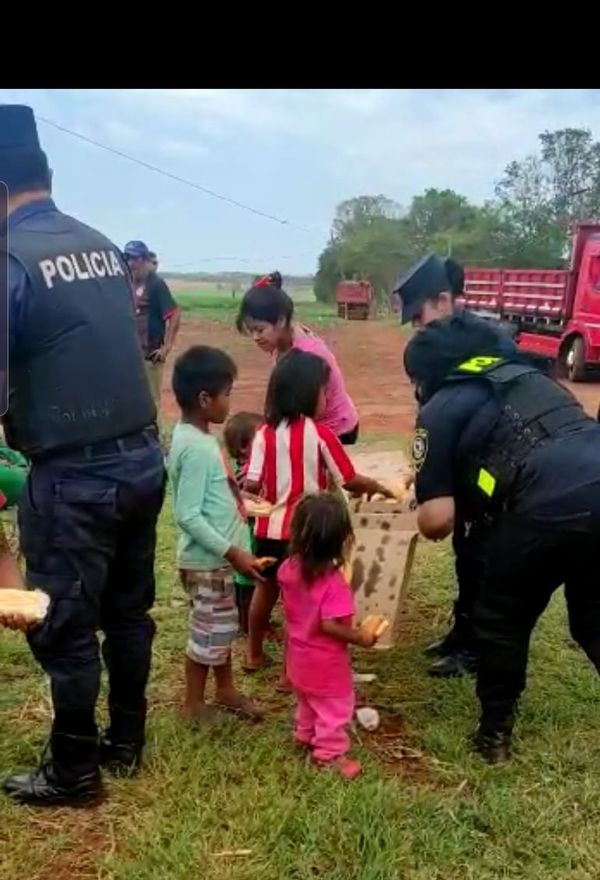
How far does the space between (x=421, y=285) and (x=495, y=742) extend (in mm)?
1489

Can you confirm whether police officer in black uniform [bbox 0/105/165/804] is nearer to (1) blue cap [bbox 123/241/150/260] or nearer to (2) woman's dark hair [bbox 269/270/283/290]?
(2) woman's dark hair [bbox 269/270/283/290]

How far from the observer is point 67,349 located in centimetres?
264

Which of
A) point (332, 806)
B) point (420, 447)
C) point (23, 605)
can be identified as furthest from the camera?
point (420, 447)

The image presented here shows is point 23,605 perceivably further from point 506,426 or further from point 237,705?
point 506,426

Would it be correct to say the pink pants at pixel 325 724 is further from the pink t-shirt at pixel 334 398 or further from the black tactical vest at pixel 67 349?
the pink t-shirt at pixel 334 398

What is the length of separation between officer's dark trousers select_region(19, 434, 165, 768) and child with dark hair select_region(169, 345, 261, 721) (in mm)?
318

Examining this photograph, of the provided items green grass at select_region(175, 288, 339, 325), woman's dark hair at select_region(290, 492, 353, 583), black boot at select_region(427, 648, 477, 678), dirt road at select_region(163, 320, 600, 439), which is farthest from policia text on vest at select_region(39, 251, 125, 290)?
green grass at select_region(175, 288, 339, 325)

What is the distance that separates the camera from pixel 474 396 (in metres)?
3.04

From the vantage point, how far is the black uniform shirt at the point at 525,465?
113 inches

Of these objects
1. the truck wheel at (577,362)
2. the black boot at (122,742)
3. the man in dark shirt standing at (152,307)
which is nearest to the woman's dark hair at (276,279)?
the black boot at (122,742)

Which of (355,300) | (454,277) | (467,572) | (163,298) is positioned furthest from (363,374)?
(355,300)

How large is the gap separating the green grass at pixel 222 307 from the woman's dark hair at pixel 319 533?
29972 mm

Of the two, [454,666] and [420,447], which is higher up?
[420,447]
